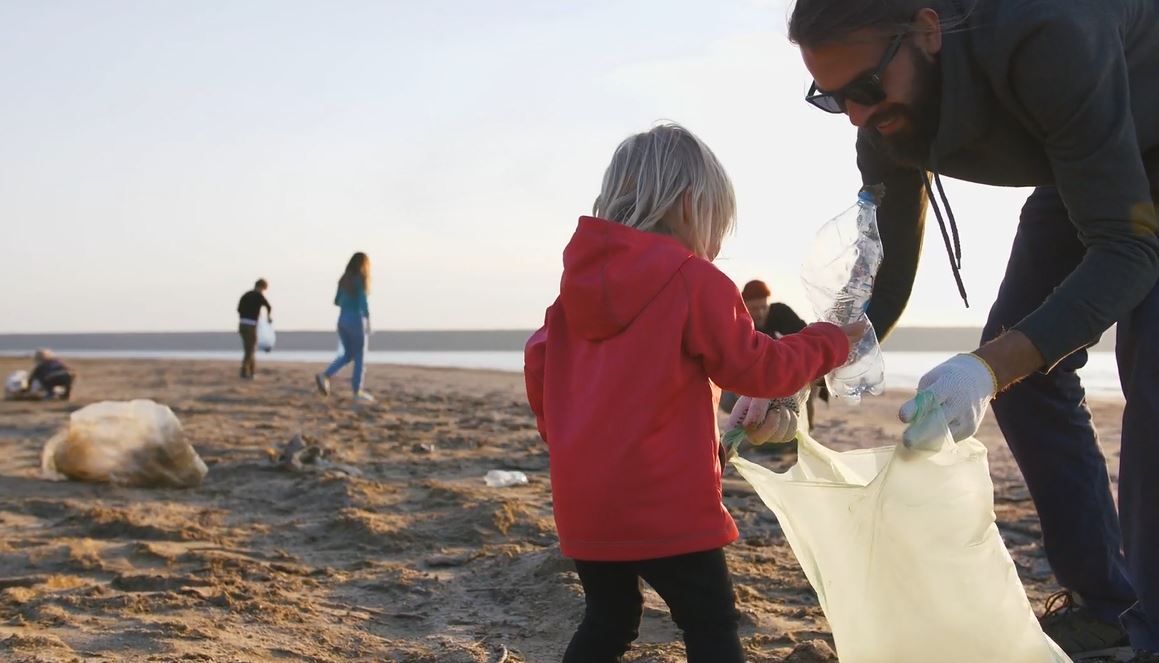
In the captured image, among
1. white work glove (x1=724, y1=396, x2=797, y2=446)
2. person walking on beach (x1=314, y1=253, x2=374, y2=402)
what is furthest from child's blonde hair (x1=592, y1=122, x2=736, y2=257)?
person walking on beach (x1=314, y1=253, x2=374, y2=402)

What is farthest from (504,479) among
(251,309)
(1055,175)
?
(251,309)

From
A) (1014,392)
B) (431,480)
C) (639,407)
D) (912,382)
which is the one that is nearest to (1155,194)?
(1014,392)

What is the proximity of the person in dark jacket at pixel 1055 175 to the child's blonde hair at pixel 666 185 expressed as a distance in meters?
0.31

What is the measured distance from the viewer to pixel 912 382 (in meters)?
13.7

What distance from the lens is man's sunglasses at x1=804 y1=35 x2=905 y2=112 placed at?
2137mm

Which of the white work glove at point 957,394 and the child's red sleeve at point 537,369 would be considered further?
the child's red sleeve at point 537,369

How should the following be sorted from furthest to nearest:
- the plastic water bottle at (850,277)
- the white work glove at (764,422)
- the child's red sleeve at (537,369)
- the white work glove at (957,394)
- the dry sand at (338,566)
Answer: the dry sand at (338,566), the plastic water bottle at (850,277), the white work glove at (764,422), the child's red sleeve at (537,369), the white work glove at (957,394)

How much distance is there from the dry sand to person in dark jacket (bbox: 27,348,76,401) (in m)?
4.41

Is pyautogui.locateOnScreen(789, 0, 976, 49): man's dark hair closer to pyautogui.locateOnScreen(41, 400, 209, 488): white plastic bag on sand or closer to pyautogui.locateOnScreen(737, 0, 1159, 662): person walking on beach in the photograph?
pyautogui.locateOnScreen(737, 0, 1159, 662): person walking on beach

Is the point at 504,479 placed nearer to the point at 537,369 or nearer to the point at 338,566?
the point at 338,566

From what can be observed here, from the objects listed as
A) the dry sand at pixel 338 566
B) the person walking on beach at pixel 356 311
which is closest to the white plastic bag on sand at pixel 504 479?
the dry sand at pixel 338 566

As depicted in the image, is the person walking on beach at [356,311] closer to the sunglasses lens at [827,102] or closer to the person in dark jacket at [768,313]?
the person in dark jacket at [768,313]

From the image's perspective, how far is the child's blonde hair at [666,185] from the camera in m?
2.17

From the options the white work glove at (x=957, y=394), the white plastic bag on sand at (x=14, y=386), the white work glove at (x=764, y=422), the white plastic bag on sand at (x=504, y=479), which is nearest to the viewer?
the white work glove at (x=957, y=394)
